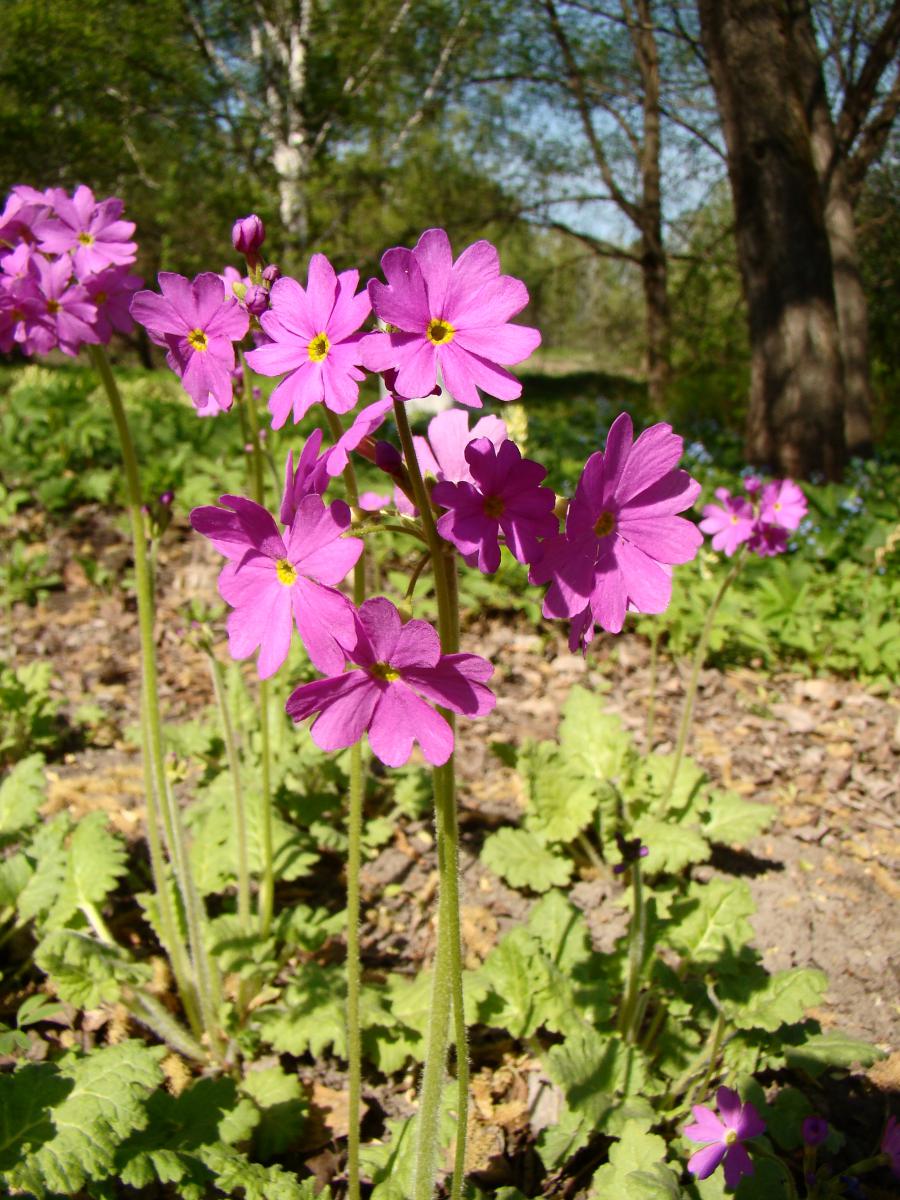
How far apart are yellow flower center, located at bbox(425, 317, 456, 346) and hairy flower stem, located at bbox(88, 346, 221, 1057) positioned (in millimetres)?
1055

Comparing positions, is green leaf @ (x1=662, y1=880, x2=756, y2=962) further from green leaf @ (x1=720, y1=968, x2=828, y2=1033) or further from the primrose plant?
the primrose plant

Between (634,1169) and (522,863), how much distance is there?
1.11 meters

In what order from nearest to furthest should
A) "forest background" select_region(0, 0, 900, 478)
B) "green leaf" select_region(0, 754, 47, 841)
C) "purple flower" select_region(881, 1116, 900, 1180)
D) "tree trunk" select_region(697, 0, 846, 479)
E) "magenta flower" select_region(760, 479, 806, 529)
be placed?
"purple flower" select_region(881, 1116, 900, 1180) → "green leaf" select_region(0, 754, 47, 841) → "magenta flower" select_region(760, 479, 806, 529) → "tree trunk" select_region(697, 0, 846, 479) → "forest background" select_region(0, 0, 900, 478)

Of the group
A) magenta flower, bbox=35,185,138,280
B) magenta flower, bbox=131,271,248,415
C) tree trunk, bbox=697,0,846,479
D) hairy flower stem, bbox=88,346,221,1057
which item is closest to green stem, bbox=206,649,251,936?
hairy flower stem, bbox=88,346,221,1057

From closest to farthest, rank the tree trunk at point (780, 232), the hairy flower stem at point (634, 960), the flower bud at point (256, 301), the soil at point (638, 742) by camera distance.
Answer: the flower bud at point (256, 301)
the hairy flower stem at point (634, 960)
the soil at point (638, 742)
the tree trunk at point (780, 232)

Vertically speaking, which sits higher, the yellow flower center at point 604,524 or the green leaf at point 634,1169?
the yellow flower center at point 604,524

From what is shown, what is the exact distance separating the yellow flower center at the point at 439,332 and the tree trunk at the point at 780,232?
655 cm

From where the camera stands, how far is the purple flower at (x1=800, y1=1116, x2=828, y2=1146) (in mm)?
1857

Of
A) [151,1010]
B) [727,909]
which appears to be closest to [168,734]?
[151,1010]

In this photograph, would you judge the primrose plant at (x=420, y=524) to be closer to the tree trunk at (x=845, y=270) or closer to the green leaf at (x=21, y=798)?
the green leaf at (x=21, y=798)

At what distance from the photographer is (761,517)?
3018 millimetres

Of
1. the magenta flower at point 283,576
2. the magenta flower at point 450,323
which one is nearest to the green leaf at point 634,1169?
the magenta flower at point 283,576

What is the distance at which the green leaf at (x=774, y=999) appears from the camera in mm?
2082

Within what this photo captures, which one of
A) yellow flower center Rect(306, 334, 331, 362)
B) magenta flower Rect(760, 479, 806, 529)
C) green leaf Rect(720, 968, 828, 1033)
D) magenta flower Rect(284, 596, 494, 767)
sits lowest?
green leaf Rect(720, 968, 828, 1033)
